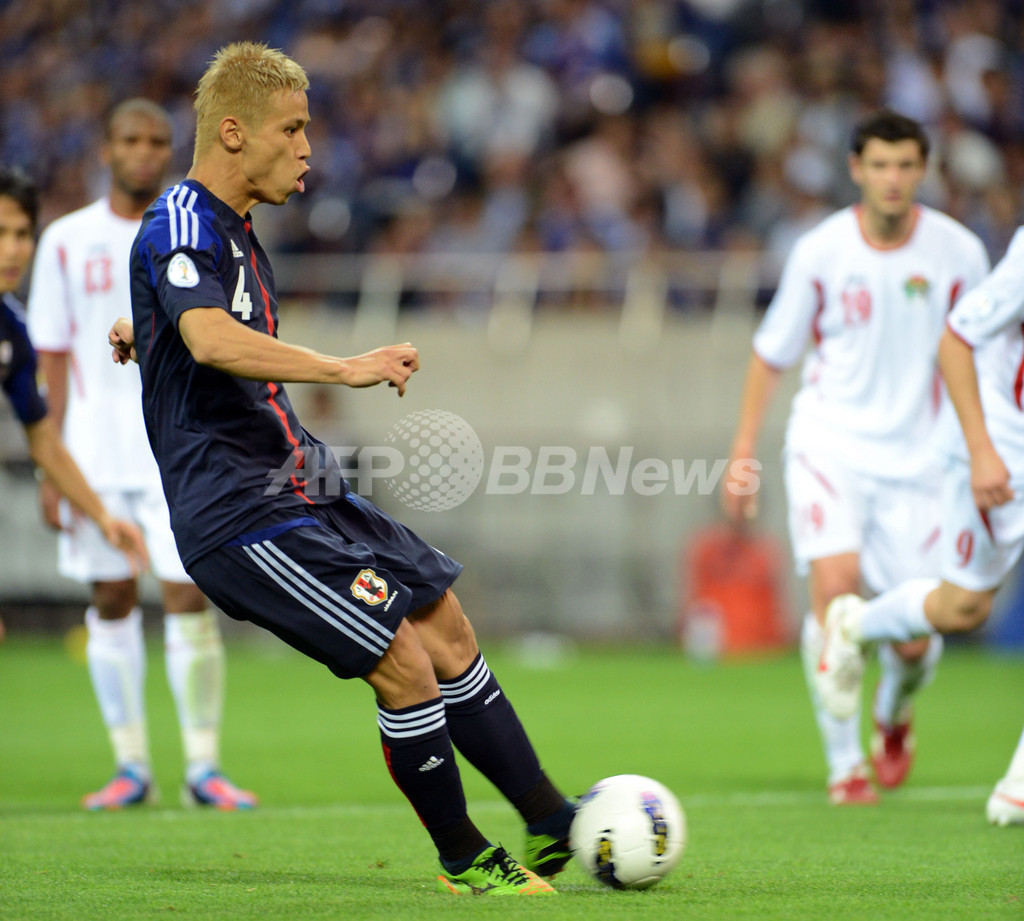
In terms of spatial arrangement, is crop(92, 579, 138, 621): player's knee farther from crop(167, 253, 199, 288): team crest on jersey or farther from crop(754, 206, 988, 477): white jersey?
crop(167, 253, 199, 288): team crest on jersey

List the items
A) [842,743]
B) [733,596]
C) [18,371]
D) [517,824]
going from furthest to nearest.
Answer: [733,596], [842,743], [18,371], [517,824]

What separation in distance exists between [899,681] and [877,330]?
5.20 ft

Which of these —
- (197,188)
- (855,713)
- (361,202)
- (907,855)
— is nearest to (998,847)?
(907,855)

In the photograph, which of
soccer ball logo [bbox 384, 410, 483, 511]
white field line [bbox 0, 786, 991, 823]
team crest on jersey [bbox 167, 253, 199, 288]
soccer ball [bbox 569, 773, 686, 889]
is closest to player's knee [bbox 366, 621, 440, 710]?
soccer ball [bbox 569, 773, 686, 889]

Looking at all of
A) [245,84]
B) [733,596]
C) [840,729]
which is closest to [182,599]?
[840,729]

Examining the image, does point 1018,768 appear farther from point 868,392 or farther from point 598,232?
point 598,232

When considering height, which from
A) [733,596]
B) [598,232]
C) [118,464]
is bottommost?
[733,596]

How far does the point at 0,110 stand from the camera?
60.0ft

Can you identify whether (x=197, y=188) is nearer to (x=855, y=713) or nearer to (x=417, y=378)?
(x=855, y=713)

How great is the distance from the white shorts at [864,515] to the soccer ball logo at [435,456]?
146 centimetres

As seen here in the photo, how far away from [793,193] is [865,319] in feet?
27.0

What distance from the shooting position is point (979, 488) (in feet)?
17.5

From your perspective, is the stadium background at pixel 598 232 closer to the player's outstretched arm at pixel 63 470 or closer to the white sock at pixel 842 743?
the player's outstretched arm at pixel 63 470

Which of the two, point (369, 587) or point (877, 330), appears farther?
point (877, 330)
